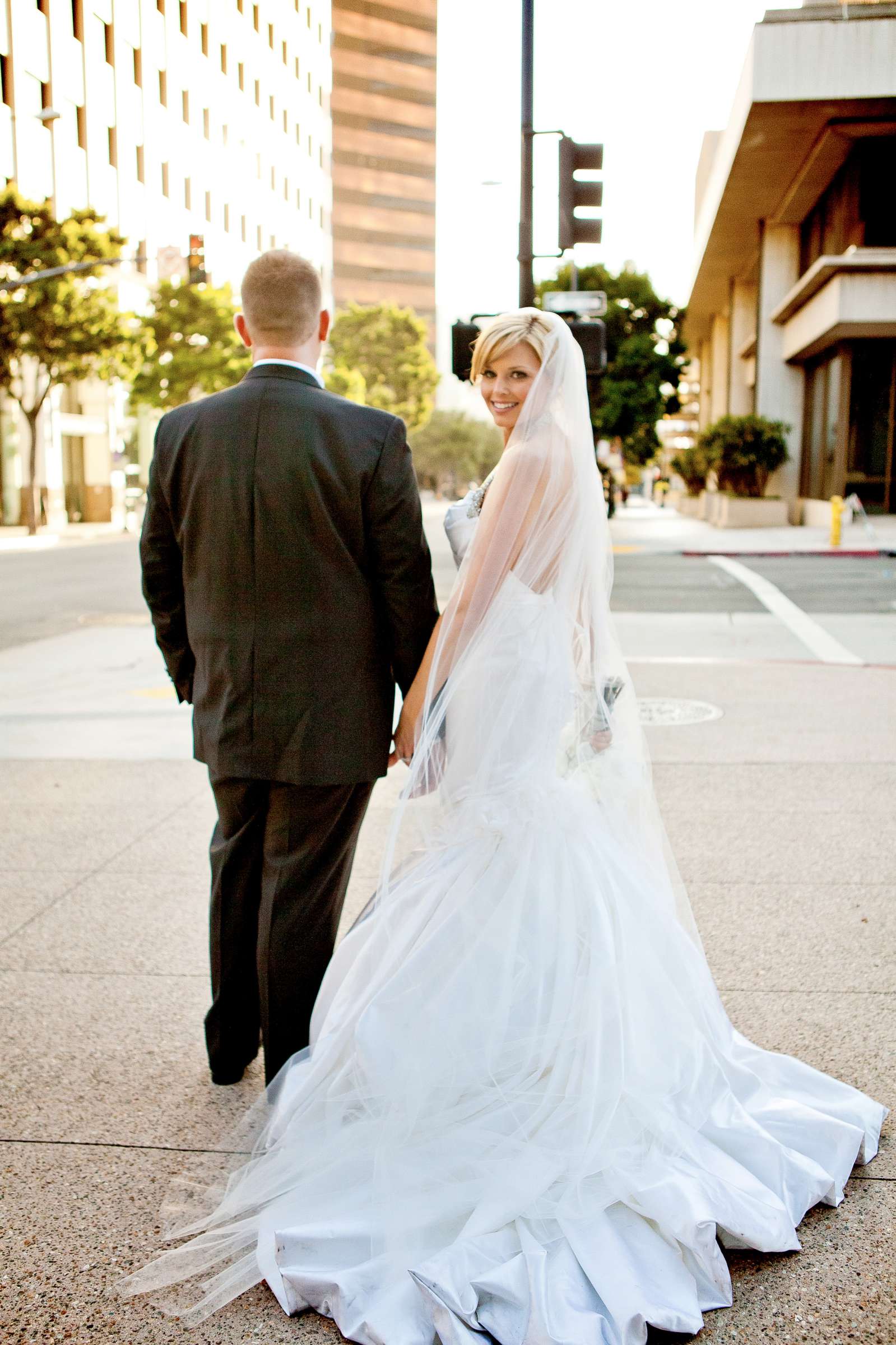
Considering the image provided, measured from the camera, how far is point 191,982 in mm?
3938

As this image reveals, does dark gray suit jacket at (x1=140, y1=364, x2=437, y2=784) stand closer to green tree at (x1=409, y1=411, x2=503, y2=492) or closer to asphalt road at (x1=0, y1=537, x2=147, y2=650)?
asphalt road at (x1=0, y1=537, x2=147, y2=650)

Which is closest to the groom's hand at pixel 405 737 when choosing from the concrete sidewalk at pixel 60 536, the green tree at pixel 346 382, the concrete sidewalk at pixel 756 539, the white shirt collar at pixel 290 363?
the white shirt collar at pixel 290 363

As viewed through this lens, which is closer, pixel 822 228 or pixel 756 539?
pixel 756 539

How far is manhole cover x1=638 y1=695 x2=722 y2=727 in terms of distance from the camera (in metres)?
8.02

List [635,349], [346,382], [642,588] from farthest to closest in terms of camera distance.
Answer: [346,382], [635,349], [642,588]

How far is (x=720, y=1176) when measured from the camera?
2.43 metres

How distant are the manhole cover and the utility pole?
410 cm

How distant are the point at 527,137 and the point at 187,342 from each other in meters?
35.2

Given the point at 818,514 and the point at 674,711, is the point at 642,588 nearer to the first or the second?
the point at 674,711

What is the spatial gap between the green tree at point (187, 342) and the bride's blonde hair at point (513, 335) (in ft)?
136

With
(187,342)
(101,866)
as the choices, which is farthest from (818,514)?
(101,866)

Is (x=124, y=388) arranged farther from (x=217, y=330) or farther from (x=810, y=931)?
(x=810, y=931)

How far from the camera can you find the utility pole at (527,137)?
10516 mm

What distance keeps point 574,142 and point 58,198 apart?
36316mm
